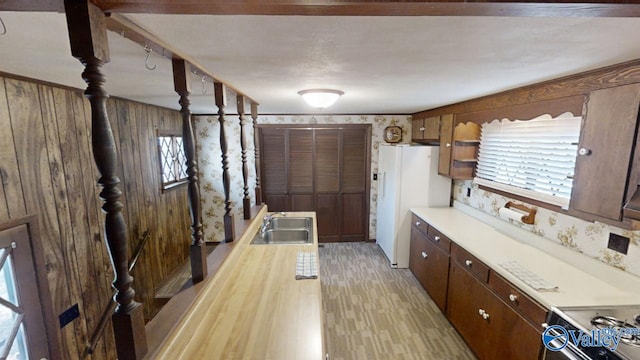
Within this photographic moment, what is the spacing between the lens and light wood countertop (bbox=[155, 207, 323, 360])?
A: 1.24 m

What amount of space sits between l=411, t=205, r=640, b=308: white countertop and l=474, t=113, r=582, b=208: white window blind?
438 mm

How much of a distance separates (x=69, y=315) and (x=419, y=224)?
3447 millimetres

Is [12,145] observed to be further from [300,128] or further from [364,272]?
[364,272]

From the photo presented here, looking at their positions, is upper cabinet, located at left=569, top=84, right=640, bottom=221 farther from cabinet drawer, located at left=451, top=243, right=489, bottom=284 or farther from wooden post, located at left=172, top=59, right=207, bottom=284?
wooden post, located at left=172, top=59, right=207, bottom=284

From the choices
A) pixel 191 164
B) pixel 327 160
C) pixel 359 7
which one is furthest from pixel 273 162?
pixel 359 7

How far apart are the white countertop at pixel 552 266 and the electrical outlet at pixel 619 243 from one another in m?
0.13

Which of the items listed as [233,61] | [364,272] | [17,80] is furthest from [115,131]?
[364,272]

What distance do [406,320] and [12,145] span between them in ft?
11.4

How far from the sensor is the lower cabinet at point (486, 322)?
175 centimetres

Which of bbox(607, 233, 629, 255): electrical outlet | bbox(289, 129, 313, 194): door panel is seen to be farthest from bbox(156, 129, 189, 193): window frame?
bbox(607, 233, 629, 255): electrical outlet

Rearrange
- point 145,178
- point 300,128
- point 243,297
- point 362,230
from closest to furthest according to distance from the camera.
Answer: point 243,297, point 145,178, point 300,128, point 362,230

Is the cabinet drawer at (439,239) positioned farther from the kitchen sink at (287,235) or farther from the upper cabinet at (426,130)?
the kitchen sink at (287,235)

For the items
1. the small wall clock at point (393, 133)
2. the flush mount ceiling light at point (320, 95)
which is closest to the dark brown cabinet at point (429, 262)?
the small wall clock at point (393, 133)

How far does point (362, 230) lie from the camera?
489cm
